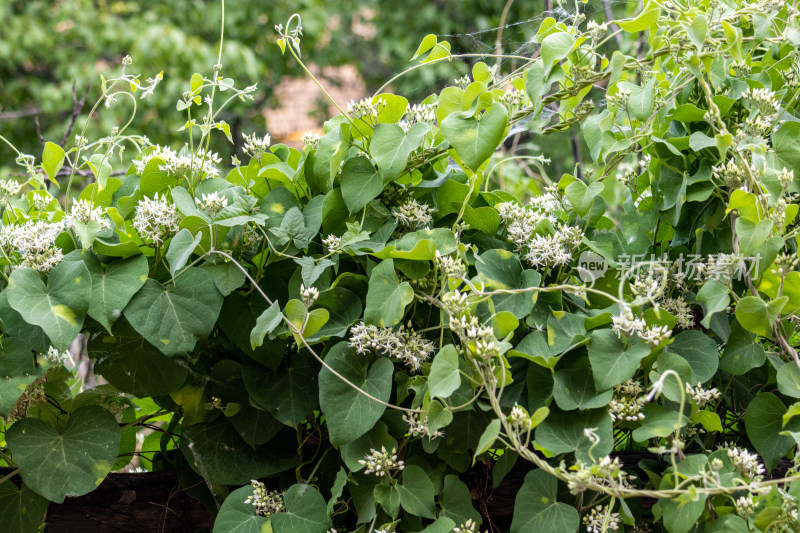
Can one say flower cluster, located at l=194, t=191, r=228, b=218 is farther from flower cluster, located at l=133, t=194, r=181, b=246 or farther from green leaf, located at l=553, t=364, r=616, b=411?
green leaf, located at l=553, t=364, r=616, b=411

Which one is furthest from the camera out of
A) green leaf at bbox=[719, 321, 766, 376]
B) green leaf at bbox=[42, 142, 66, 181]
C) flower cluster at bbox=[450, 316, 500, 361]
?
green leaf at bbox=[42, 142, 66, 181]

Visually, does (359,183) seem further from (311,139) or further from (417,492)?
(417,492)

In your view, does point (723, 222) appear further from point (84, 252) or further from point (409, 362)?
point (84, 252)

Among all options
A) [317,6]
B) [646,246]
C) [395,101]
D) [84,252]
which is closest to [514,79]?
[395,101]

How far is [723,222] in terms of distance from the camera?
0.85 metres

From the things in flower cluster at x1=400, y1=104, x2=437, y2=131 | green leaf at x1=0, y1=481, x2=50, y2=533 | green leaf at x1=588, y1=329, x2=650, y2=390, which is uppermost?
flower cluster at x1=400, y1=104, x2=437, y2=131

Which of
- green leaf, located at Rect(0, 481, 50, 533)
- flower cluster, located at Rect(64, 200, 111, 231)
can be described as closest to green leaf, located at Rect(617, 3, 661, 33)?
flower cluster, located at Rect(64, 200, 111, 231)

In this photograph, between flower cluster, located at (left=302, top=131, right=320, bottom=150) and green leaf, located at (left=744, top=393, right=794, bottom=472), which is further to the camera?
flower cluster, located at (left=302, top=131, right=320, bottom=150)

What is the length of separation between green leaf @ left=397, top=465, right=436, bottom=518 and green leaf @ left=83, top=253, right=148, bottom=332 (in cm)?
36

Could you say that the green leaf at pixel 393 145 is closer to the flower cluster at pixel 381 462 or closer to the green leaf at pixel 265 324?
the green leaf at pixel 265 324

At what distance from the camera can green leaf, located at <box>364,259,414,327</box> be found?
2.42ft

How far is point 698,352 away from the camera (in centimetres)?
77

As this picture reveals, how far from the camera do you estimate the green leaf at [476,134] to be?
0.75 m

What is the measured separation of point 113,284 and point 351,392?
286mm
